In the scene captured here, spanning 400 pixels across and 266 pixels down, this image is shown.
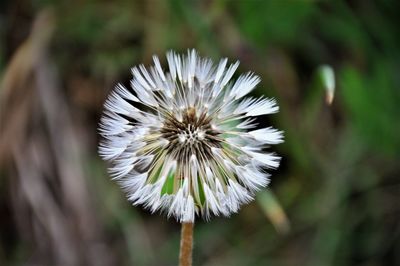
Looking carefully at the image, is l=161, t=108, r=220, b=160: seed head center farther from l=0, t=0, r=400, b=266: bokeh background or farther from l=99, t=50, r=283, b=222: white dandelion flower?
l=0, t=0, r=400, b=266: bokeh background

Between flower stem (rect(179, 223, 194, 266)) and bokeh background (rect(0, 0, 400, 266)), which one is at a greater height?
bokeh background (rect(0, 0, 400, 266))

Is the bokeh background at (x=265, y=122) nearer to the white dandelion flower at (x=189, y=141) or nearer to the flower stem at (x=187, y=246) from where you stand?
the white dandelion flower at (x=189, y=141)

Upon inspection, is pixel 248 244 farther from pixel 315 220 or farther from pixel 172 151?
pixel 172 151

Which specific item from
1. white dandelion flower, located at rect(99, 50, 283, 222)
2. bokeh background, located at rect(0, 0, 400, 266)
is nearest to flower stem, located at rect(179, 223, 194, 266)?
white dandelion flower, located at rect(99, 50, 283, 222)

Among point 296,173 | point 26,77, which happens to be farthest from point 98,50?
point 296,173

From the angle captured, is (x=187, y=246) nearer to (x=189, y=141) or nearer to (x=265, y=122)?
(x=189, y=141)

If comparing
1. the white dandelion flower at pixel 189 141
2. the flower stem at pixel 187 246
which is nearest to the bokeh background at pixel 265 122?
the white dandelion flower at pixel 189 141

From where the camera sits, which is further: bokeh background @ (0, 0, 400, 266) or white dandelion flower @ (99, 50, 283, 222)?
bokeh background @ (0, 0, 400, 266)

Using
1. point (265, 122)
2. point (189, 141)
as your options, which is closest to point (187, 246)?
point (189, 141)
